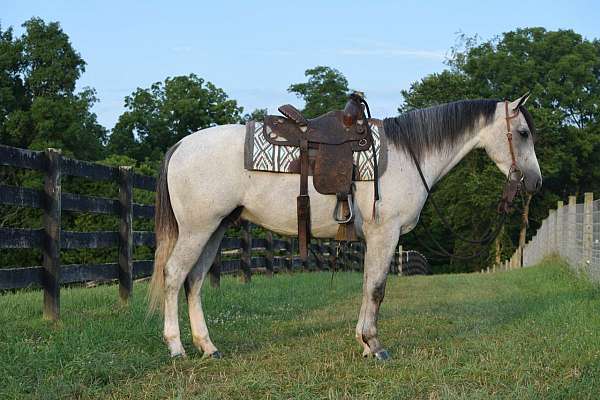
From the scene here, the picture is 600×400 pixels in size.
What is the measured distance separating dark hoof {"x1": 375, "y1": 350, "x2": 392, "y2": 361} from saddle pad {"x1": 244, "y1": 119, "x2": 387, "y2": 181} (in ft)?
4.50

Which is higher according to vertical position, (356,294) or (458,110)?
(458,110)

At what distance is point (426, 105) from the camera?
4053 cm

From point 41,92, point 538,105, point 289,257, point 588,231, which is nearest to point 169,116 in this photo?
point 41,92

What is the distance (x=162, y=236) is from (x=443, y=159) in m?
2.50

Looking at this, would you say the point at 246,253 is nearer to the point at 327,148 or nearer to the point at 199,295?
the point at 199,295

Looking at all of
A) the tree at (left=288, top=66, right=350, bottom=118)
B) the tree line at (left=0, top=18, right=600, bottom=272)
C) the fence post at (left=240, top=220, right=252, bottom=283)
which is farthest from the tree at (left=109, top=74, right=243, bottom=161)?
the fence post at (left=240, top=220, right=252, bottom=283)

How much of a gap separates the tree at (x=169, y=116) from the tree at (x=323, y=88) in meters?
8.77

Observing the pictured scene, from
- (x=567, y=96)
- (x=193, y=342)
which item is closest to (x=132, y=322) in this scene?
(x=193, y=342)

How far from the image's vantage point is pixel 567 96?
141ft

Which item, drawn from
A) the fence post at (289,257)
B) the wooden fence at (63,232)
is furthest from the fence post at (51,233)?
the fence post at (289,257)

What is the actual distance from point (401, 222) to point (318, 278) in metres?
9.16

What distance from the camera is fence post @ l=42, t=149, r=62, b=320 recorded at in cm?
725

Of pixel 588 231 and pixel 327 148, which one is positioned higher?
pixel 327 148

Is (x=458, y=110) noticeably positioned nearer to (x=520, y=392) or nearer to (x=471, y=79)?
(x=520, y=392)
